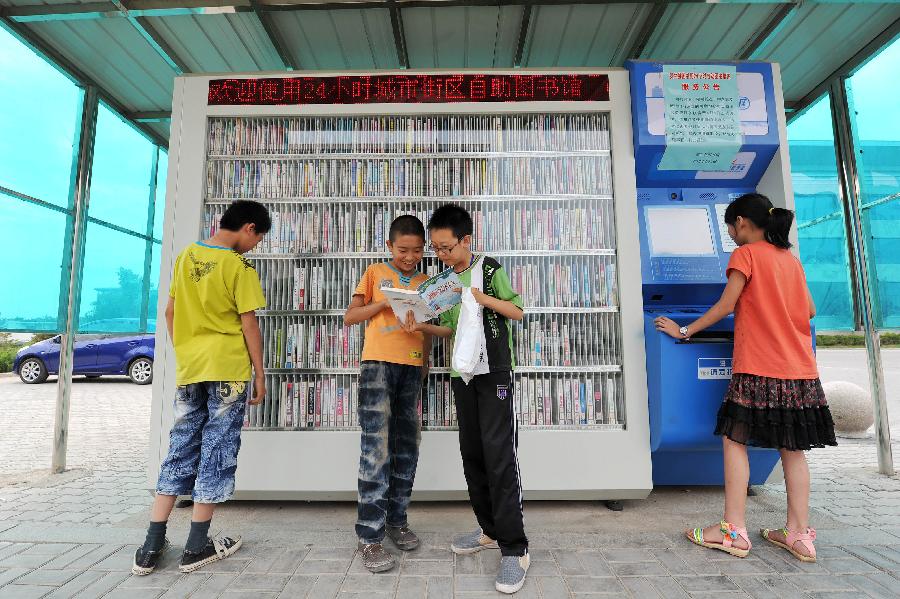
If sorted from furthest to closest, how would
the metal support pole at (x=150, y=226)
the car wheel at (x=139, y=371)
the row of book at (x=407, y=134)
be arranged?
1. the car wheel at (x=139, y=371)
2. the metal support pole at (x=150, y=226)
3. the row of book at (x=407, y=134)

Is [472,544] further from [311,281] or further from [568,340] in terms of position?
[311,281]

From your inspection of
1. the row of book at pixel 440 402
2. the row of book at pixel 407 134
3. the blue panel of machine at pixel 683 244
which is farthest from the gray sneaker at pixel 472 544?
the row of book at pixel 407 134

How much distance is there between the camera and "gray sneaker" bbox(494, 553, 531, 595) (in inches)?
86.0

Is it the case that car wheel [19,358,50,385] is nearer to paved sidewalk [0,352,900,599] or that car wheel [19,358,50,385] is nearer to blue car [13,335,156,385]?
blue car [13,335,156,385]

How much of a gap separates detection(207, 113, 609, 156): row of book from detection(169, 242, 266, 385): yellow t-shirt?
1399mm

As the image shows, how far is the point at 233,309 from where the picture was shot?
2557 millimetres

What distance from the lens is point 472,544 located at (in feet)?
8.59

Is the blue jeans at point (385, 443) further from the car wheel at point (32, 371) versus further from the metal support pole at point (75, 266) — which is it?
the car wheel at point (32, 371)

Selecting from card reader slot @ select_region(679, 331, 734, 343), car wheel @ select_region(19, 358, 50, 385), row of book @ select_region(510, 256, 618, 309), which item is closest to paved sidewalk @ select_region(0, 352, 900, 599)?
card reader slot @ select_region(679, 331, 734, 343)

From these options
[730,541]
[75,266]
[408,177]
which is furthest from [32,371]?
[730,541]

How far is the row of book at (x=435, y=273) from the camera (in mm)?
3416

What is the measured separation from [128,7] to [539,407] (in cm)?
425

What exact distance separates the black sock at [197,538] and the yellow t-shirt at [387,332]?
1203mm

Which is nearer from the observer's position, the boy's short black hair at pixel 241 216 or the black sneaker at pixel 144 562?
the black sneaker at pixel 144 562
